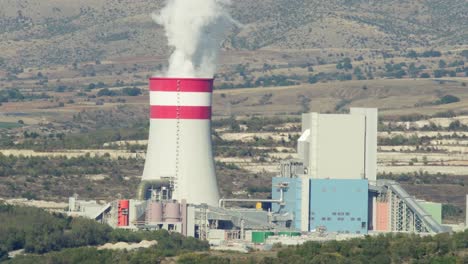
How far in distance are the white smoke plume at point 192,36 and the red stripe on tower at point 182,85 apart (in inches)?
94.9

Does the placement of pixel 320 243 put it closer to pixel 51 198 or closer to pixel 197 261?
pixel 197 261

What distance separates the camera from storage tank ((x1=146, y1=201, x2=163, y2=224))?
294 feet

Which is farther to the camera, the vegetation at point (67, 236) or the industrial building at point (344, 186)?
the industrial building at point (344, 186)

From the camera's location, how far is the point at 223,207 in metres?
91.2

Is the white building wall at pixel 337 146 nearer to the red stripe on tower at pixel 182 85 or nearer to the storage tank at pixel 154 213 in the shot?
the red stripe on tower at pixel 182 85

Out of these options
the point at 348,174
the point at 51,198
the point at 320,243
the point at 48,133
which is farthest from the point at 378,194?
the point at 48,133

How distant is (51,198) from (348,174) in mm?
30729

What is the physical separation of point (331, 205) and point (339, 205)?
0.35m

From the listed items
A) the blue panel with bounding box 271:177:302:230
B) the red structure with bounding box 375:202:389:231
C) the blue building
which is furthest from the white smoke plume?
the red structure with bounding box 375:202:389:231

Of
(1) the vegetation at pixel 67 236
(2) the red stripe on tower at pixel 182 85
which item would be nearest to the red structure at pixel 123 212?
(1) the vegetation at pixel 67 236

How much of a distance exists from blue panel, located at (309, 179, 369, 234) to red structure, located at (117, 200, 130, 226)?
8261 millimetres

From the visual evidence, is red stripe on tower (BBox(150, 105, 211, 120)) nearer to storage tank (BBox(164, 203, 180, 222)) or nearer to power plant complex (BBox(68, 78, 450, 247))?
power plant complex (BBox(68, 78, 450, 247))

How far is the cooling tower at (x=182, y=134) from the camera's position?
8675 cm

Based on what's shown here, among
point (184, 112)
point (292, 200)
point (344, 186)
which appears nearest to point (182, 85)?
point (184, 112)
